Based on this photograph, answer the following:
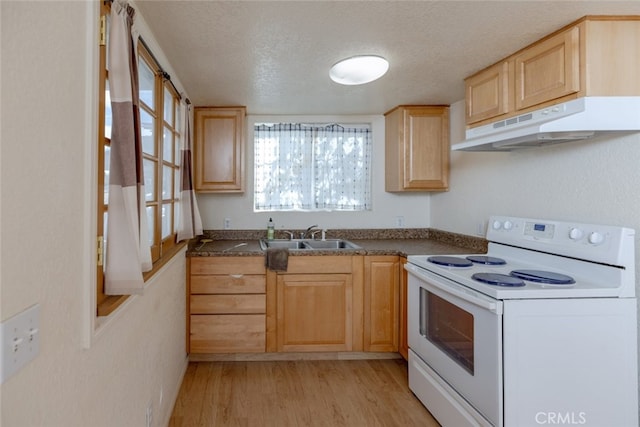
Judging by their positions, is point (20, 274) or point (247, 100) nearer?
point (20, 274)

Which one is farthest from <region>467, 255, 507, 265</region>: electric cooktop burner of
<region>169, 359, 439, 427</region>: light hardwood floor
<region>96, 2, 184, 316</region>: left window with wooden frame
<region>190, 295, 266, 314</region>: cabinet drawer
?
<region>96, 2, 184, 316</region>: left window with wooden frame

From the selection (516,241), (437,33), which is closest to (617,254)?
(516,241)

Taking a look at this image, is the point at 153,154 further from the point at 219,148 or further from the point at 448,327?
the point at 448,327

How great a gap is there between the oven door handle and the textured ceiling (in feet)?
4.24

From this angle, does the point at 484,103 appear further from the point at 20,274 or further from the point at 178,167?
the point at 20,274

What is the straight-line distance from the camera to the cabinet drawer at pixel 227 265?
273 cm

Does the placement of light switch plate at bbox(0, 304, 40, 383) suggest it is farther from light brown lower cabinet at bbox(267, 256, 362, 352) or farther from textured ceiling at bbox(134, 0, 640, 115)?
light brown lower cabinet at bbox(267, 256, 362, 352)

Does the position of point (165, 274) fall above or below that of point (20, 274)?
below

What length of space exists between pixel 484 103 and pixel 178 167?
6.91 ft

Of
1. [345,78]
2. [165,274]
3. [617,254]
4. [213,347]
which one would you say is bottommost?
[213,347]

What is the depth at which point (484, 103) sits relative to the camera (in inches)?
86.6

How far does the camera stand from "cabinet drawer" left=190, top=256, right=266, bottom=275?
2730 millimetres

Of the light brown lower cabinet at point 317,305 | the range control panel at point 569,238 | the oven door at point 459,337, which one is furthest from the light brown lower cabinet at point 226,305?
the range control panel at point 569,238

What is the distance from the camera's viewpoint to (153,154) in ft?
6.16
